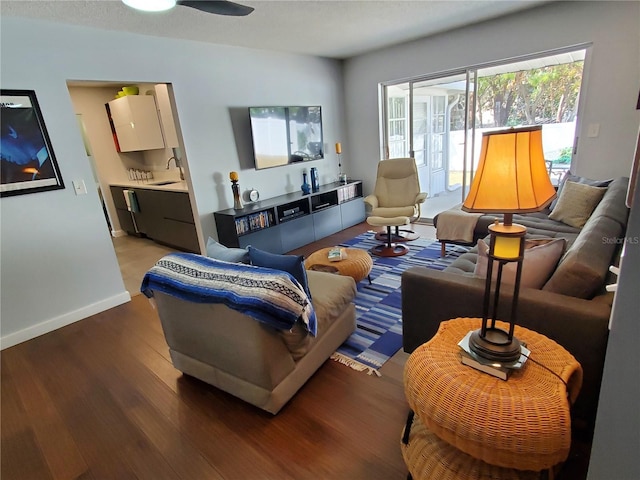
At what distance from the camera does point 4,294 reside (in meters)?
2.49

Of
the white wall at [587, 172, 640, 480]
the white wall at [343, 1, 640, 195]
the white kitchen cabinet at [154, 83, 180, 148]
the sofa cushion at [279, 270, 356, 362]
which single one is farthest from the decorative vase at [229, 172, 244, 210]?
the white wall at [587, 172, 640, 480]

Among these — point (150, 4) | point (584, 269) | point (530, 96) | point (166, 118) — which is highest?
point (150, 4)

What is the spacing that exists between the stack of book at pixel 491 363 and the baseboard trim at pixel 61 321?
10.1ft

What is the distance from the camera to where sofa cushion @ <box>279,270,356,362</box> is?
165 cm

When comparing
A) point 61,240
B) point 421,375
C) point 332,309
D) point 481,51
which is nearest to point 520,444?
point 421,375

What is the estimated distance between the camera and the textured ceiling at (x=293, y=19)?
243 centimetres

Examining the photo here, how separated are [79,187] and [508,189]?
315 cm

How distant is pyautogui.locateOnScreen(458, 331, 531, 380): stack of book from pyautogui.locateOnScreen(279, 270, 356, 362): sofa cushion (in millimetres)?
742

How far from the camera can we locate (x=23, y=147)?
2.45 metres

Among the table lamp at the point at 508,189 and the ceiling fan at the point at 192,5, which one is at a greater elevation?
the ceiling fan at the point at 192,5

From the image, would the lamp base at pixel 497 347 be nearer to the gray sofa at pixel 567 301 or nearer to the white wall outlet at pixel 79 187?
the gray sofa at pixel 567 301

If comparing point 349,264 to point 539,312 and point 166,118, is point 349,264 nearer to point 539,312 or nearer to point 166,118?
point 539,312

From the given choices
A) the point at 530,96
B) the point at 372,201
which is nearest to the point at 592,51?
the point at 530,96

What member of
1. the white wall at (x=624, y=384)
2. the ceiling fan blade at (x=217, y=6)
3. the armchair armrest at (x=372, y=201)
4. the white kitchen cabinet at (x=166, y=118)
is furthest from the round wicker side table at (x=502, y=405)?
the white kitchen cabinet at (x=166, y=118)
